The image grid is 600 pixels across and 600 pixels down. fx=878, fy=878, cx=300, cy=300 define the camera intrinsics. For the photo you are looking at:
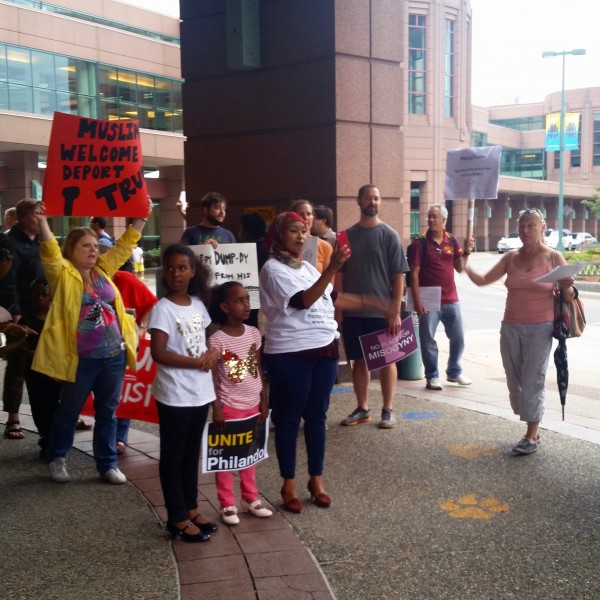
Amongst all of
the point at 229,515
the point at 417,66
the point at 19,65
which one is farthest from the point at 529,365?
the point at 417,66

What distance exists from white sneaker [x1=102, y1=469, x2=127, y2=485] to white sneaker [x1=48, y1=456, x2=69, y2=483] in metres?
0.29

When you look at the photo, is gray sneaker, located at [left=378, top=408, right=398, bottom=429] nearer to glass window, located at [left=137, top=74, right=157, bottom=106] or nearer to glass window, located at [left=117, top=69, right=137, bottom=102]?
glass window, located at [left=117, top=69, right=137, bottom=102]

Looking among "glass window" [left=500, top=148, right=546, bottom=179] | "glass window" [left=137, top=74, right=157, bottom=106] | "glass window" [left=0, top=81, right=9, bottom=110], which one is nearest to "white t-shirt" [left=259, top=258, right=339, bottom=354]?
"glass window" [left=0, top=81, right=9, bottom=110]

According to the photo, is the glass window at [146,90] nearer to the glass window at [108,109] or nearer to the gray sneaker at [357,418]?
the glass window at [108,109]

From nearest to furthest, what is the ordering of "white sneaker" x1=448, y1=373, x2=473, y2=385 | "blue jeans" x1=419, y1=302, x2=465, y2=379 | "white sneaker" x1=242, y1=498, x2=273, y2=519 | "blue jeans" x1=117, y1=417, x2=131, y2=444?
"white sneaker" x1=242, y1=498, x2=273, y2=519
"blue jeans" x1=117, y1=417, x2=131, y2=444
"blue jeans" x1=419, y1=302, x2=465, y2=379
"white sneaker" x1=448, y1=373, x2=473, y2=385

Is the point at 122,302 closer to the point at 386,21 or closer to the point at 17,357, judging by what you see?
the point at 17,357

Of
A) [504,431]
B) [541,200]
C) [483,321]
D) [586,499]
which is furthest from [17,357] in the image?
[541,200]

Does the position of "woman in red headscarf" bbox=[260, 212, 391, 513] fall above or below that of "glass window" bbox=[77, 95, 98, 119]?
below

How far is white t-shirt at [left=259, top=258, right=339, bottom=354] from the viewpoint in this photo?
502cm

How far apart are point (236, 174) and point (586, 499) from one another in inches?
222

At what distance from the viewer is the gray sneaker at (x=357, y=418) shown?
7191 mm

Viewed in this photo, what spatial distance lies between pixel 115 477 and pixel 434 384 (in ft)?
13.1

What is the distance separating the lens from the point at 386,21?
30.2 feet

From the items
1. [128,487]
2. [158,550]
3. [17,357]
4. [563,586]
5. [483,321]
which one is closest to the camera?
[563,586]
